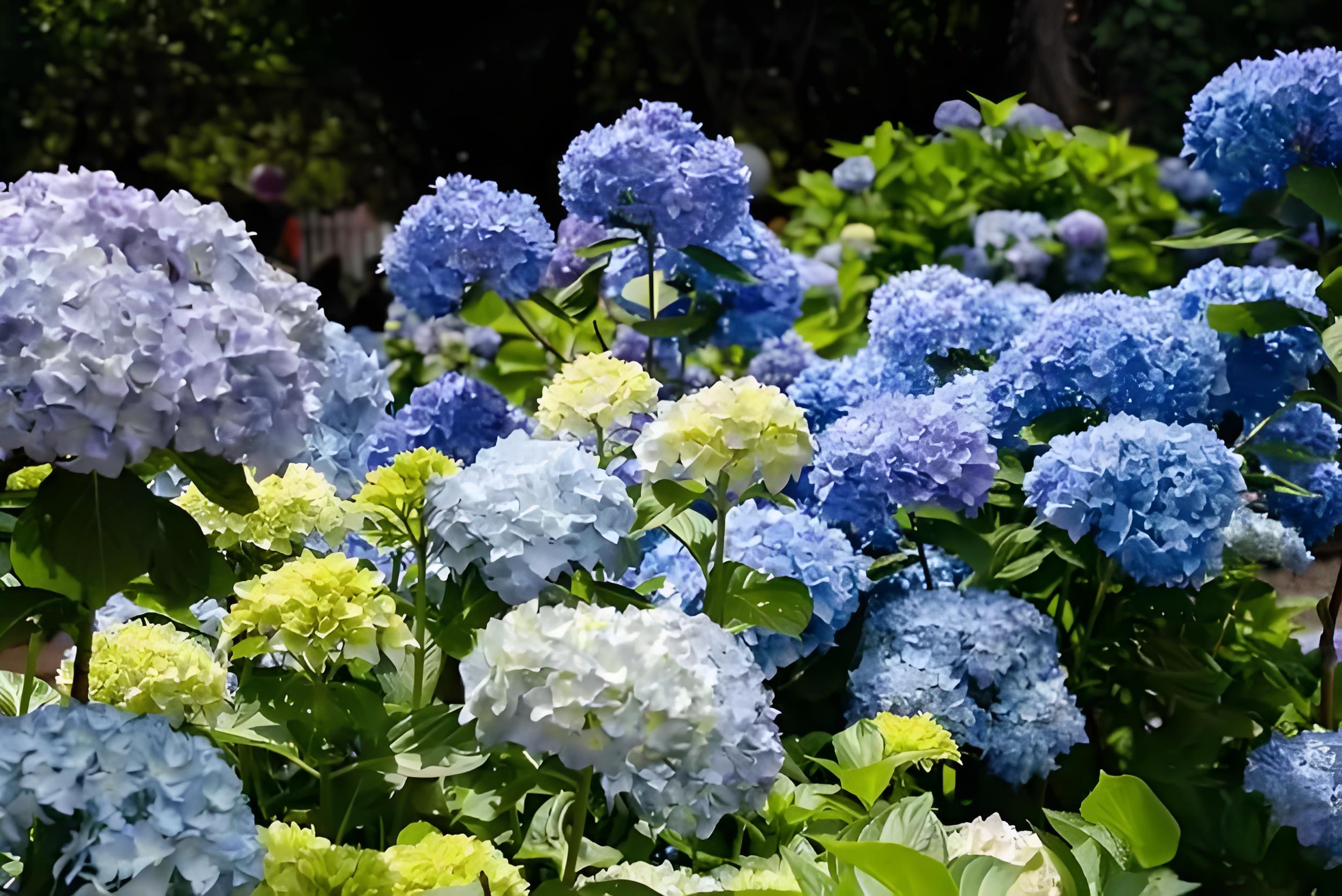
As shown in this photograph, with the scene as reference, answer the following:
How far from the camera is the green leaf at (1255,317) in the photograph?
1.32m

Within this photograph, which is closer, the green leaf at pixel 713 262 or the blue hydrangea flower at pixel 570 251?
the green leaf at pixel 713 262

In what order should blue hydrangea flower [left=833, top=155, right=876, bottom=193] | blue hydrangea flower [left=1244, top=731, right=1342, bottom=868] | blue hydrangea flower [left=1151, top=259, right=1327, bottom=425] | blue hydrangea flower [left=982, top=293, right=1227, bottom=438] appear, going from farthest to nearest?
blue hydrangea flower [left=833, top=155, right=876, bottom=193] < blue hydrangea flower [left=1151, top=259, right=1327, bottom=425] < blue hydrangea flower [left=982, top=293, right=1227, bottom=438] < blue hydrangea flower [left=1244, top=731, right=1342, bottom=868]

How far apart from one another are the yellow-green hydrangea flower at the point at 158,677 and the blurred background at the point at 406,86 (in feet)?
9.72

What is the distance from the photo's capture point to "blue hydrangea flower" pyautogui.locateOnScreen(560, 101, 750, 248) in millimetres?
1428

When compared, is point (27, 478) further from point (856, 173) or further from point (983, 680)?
point (856, 173)

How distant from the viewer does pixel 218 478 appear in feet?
2.44

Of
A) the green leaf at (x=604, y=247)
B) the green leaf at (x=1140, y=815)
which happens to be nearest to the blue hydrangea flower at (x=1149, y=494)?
the green leaf at (x=1140, y=815)

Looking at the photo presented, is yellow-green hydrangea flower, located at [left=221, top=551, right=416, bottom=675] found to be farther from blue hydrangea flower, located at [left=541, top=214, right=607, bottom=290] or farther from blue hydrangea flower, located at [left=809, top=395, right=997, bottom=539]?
blue hydrangea flower, located at [left=541, top=214, right=607, bottom=290]

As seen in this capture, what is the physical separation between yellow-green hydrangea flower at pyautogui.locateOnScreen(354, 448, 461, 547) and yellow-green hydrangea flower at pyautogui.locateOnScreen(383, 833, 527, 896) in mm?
230

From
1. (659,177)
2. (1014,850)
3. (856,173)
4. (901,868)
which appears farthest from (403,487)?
(856,173)

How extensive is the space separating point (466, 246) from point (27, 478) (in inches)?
26.3

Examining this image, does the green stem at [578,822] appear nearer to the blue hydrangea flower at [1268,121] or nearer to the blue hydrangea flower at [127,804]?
the blue hydrangea flower at [127,804]

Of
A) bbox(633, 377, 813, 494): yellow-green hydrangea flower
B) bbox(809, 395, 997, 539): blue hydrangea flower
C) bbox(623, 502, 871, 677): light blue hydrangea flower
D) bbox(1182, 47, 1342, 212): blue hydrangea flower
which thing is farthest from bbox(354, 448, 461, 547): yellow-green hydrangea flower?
bbox(1182, 47, 1342, 212): blue hydrangea flower

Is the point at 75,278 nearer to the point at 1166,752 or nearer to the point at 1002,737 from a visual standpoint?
the point at 1002,737
